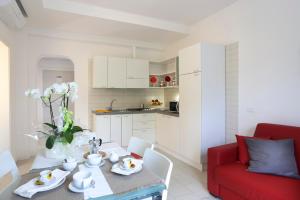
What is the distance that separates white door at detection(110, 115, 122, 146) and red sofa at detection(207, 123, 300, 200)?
2301mm

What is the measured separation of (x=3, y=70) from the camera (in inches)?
126

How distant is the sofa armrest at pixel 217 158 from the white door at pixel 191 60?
51.6 inches

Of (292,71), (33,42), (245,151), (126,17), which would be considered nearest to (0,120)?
(33,42)

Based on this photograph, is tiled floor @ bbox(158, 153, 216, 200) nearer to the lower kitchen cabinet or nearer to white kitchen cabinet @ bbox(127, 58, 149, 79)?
the lower kitchen cabinet

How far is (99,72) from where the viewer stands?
163 inches

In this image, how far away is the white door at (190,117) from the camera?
3096 millimetres

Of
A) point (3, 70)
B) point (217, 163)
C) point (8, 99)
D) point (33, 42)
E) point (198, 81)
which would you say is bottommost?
point (217, 163)

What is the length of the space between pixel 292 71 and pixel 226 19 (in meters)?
1.42

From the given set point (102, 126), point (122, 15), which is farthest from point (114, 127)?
point (122, 15)

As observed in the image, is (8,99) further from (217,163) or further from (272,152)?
(272,152)

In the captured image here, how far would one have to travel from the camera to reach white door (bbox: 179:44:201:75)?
305 centimetres

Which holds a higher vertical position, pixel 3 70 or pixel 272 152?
pixel 3 70

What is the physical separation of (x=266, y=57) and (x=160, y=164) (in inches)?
85.9

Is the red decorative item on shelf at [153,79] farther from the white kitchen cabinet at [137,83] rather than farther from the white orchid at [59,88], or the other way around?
the white orchid at [59,88]
